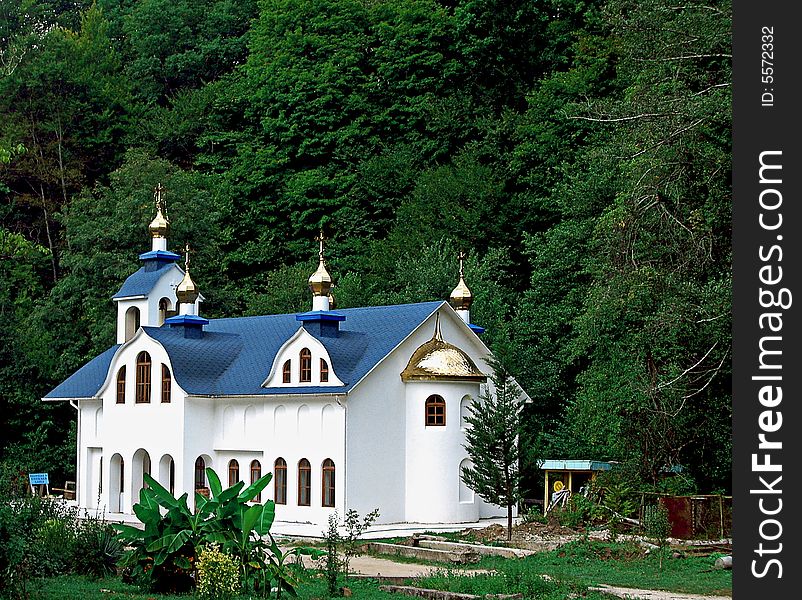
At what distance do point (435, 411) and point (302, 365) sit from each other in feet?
12.8

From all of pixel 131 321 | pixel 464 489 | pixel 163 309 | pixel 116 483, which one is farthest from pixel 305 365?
pixel 131 321

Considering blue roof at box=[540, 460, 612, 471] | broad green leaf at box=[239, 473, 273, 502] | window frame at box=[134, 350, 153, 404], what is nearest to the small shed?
blue roof at box=[540, 460, 612, 471]

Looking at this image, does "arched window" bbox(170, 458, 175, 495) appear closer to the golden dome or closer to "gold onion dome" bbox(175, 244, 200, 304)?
"gold onion dome" bbox(175, 244, 200, 304)

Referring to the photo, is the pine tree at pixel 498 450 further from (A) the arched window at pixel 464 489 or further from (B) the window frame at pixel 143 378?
(B) the window frame at pixel 143 378

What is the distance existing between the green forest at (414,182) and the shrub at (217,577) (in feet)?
39.7

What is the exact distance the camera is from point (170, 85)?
64.8 meters

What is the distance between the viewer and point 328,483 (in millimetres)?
32875

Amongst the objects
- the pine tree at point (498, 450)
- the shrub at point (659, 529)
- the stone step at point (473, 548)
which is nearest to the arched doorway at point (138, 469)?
the stone step at point (473, 548)

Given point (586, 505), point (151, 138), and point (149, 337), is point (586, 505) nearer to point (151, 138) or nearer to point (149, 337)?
point (149, 337)

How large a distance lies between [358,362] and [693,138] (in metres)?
11.8

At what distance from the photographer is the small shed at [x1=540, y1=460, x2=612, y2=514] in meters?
32.3

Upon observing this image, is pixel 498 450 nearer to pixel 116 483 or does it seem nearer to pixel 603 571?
pixel 603 571

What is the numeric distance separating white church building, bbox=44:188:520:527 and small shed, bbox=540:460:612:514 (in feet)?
6.21

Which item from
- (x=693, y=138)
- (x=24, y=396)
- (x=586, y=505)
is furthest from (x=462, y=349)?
(x=24, y=396)
